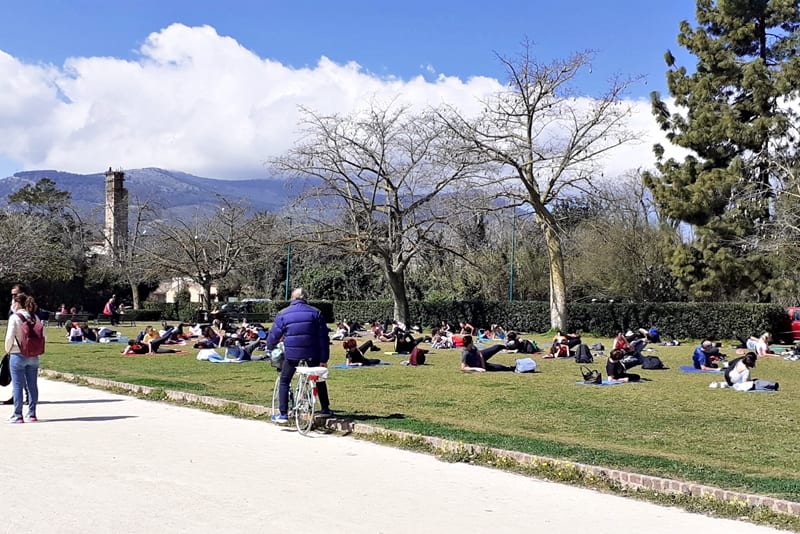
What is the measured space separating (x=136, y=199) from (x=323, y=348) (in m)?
66.9

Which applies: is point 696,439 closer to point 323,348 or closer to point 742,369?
point 323,348

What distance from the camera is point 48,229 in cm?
6569

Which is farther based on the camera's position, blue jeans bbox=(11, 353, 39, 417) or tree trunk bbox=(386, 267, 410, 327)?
tree trunk bbox=(386, 267, 410, 327)

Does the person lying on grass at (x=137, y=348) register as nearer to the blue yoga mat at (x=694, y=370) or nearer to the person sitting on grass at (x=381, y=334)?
the person sitting on grass at (x=381, y=334)

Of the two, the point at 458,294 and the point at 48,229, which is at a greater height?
the point at 48,229

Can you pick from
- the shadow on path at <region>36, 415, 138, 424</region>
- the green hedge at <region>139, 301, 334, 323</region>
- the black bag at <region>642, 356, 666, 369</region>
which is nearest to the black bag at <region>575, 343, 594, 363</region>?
the black bag at <region>642, 356, 666, 369</region>

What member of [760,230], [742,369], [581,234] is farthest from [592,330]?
[742,369]

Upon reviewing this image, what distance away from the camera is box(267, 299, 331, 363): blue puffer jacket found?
1055 cm

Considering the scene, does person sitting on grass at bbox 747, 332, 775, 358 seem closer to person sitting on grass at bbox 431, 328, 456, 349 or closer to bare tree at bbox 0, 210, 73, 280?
person sitting on grass at bbox 431, 328, 456, 349

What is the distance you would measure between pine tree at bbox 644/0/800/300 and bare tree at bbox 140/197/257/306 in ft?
88.0

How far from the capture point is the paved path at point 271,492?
19.6 ft

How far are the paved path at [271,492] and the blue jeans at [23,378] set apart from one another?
0.70 m

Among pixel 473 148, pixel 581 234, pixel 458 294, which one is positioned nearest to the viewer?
pixel 473 148

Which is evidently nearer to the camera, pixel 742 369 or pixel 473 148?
pixel 742 369
